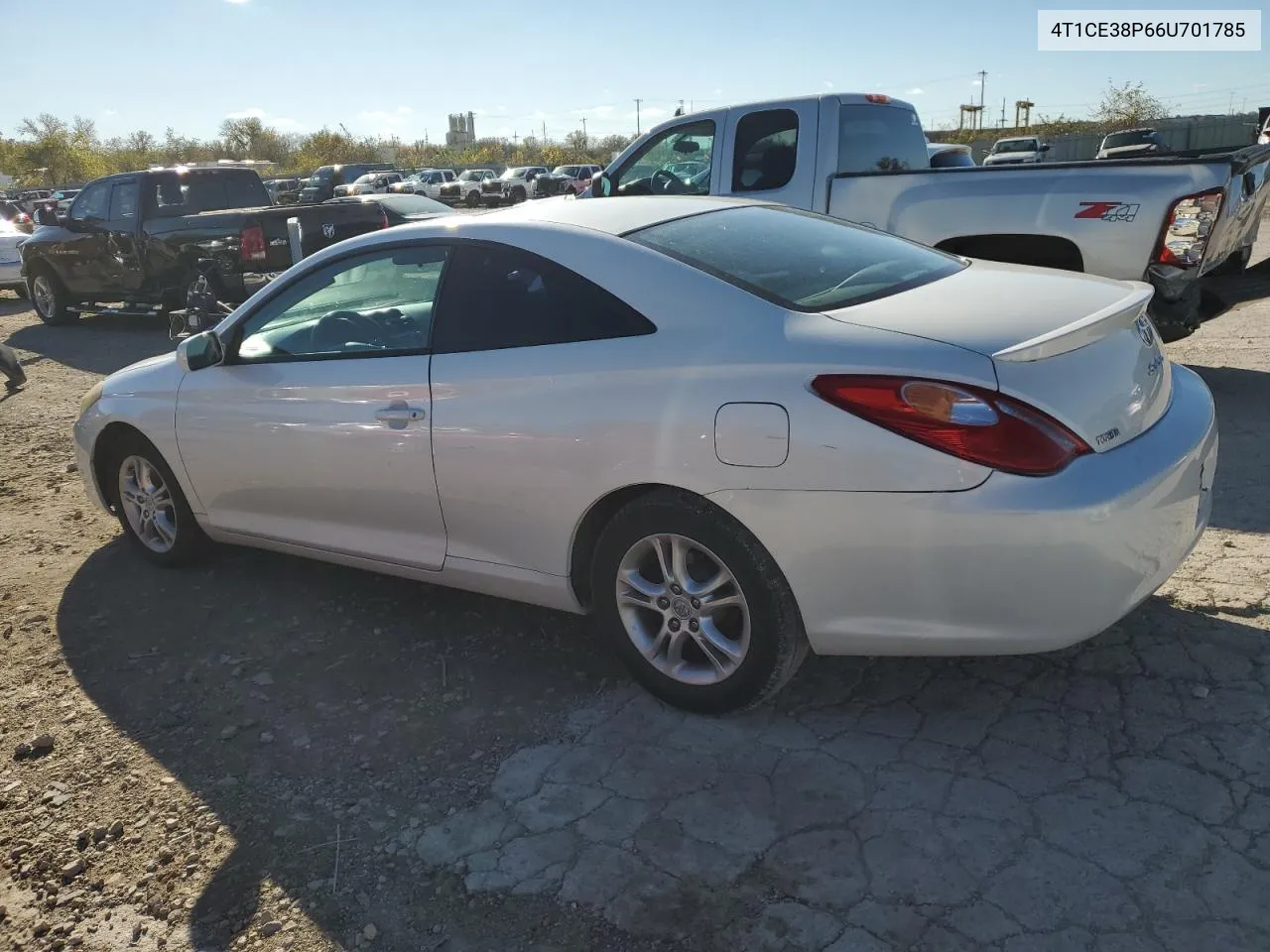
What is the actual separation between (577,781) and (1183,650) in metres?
2.04

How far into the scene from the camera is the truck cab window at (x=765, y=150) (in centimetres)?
742

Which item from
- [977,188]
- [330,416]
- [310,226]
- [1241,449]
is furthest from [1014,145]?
[330,416]

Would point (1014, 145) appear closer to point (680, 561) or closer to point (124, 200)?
point (124, 200)

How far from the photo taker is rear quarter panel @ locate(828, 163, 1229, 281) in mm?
5609

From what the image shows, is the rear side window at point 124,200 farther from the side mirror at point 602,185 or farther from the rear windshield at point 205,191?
the side mirror at point 602,185

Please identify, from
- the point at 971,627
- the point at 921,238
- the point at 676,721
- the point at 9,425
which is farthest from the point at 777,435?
the point at 9,425

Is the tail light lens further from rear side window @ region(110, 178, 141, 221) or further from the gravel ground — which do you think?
rear side window @ region(110, 178, 141, 221)

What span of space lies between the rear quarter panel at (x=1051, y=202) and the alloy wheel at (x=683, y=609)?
3.03m

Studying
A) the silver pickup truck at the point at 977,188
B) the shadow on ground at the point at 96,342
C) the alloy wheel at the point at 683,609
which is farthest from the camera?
the shadow on ground at the point at 96,342

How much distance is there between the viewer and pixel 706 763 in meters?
2.96

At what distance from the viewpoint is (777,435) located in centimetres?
271

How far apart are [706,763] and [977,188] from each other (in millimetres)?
4636

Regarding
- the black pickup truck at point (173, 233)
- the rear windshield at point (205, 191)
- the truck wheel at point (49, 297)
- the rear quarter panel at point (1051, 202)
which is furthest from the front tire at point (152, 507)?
the truck wheel at point (49, 297)

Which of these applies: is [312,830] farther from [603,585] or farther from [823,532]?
[823,532]
